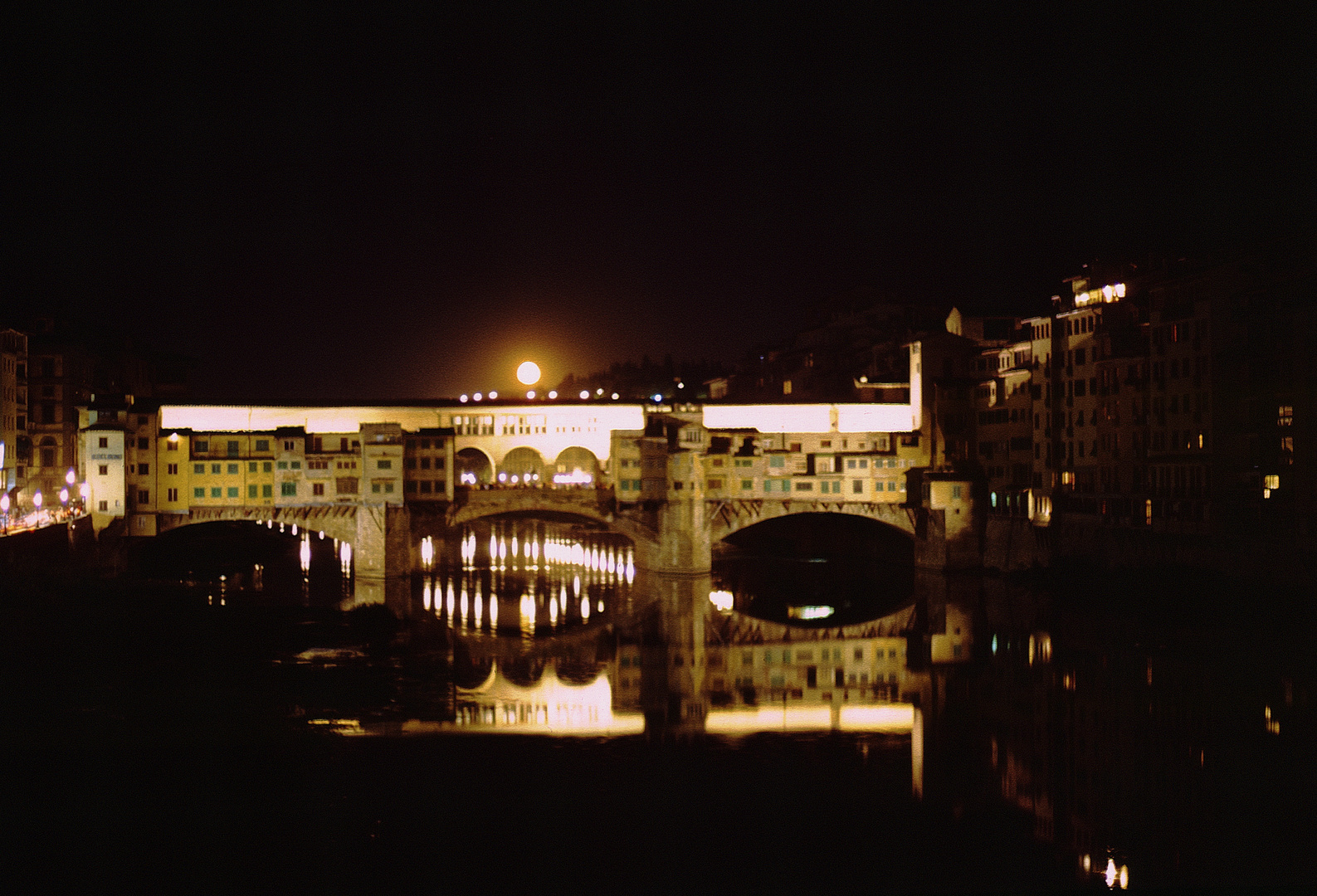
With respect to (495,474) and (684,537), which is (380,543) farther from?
(684,537)

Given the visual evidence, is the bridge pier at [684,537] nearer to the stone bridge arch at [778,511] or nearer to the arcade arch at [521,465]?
the stone bridge arch at [778,511]

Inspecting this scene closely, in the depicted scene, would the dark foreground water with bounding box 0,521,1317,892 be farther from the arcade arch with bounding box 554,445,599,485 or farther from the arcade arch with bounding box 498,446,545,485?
the arcade arch with bounding box 498,446,545,485

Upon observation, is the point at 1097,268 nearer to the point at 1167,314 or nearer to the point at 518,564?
the point at 1167,314

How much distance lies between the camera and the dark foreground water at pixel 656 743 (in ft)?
63.6

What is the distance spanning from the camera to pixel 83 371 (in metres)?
56.5

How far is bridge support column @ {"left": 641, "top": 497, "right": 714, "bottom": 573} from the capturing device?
49.2 metres

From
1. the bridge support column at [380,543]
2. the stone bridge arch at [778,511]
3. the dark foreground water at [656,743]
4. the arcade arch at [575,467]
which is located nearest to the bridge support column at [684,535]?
the stone bridge arch at [778,511]

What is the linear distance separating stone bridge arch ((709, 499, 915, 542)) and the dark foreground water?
8894mm

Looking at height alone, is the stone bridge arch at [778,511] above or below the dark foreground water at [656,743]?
above

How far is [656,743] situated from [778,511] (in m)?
25.6

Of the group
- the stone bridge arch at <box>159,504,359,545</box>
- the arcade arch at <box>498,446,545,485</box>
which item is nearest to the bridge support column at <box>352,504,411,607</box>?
the stone bridge arch at <box>159,504,359,545</box>

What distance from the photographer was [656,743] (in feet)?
85.0

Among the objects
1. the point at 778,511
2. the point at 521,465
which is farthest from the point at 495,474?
the point at 521,465

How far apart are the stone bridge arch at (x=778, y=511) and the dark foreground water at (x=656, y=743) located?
8894 millimetres
